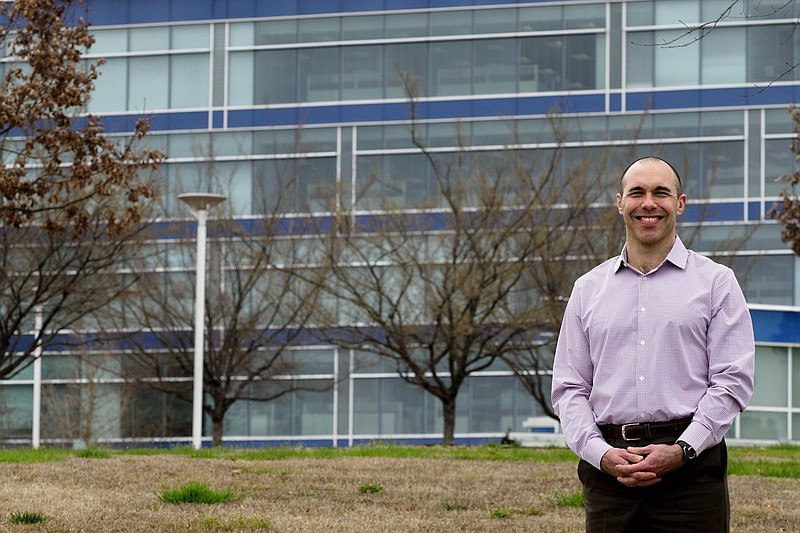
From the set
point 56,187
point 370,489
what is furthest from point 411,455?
point 56,187

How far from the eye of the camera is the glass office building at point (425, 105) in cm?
4209

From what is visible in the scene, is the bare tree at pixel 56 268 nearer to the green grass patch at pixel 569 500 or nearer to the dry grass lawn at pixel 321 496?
the dry grass lawn at pixel 321 496

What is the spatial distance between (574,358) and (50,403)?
1522 inches

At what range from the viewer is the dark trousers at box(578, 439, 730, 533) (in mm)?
5344

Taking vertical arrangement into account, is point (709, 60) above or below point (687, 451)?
above

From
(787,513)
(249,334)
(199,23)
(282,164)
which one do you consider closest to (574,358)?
(787,513)

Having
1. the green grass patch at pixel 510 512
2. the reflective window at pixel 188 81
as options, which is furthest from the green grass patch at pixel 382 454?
the reflective window at pixel 188 81

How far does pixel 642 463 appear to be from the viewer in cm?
527

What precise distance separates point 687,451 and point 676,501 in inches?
8.9

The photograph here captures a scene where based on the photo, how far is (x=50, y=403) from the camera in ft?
140

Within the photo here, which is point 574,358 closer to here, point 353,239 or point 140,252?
point 353,239

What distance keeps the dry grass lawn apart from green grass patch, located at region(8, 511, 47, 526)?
0.21 ft

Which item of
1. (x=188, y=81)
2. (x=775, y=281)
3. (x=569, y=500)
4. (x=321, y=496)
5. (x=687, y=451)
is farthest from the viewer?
(x=188, y=81)

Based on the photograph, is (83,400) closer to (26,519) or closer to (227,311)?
(227,311)
